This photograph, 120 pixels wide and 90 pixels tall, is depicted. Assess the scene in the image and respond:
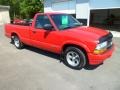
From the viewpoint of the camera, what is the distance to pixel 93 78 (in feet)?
16.8

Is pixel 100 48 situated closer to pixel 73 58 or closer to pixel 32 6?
pixel 73 58

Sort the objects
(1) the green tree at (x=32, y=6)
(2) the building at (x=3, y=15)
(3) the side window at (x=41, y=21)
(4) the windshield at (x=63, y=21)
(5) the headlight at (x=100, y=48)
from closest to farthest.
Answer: (5) the headlight at (x=100, y=48)
(4) the windshield at (x=63, y=21)
(3) the side window at (x=41, y=21)
(2) the building at (x=3, y=15)
(1) the green tree at (x=32, y=6)

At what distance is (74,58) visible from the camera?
581 centimetres

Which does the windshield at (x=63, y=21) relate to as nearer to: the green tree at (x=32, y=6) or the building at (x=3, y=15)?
the building at (x=3, y=15)

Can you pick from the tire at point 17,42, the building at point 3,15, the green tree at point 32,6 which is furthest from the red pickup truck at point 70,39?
the green tree at point 32,6

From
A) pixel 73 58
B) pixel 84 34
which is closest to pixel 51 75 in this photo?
pixel 73 58

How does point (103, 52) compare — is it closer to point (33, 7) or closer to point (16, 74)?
point (16, 74)

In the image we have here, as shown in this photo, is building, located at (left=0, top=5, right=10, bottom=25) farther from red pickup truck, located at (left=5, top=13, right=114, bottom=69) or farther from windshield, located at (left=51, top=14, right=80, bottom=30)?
windshield, located at (left=51, top=14, right=80, bottom=30)

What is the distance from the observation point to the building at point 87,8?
1538 cm

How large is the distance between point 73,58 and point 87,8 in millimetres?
12994

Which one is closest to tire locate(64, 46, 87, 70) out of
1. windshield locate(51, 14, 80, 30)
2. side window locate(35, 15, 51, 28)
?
windshield locate(51, 14, 80, 30)

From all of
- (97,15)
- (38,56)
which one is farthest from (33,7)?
(38,56)

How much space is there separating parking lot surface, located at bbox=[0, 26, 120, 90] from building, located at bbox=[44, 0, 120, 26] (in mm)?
9248

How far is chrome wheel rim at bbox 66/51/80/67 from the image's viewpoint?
5.74m
